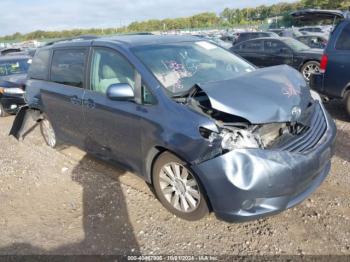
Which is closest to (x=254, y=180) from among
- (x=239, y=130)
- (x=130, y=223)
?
(x=239, y=130)

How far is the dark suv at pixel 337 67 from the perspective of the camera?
6023 mm

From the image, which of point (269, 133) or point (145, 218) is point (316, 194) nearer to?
point (269, 133)

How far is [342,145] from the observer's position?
16.9 feet

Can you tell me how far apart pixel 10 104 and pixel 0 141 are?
203 centimetres

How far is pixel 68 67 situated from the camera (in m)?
4.82

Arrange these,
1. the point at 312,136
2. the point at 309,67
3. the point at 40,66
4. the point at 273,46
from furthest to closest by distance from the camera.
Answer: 1. the point at 273,46
2. the point at 309,67
3. the point at 40,66
4. the point at 312,136

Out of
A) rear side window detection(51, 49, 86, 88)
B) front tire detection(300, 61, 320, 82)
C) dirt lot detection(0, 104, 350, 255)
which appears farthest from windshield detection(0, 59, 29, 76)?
front tire detection(300, 61, 320, 82)

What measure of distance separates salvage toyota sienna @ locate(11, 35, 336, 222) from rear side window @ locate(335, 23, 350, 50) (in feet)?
8.47

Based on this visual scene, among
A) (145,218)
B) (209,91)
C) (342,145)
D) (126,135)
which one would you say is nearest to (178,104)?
(209,91)

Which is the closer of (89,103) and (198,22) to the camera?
(89,103)

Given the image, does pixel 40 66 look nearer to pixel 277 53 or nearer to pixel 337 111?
pixel 337 111

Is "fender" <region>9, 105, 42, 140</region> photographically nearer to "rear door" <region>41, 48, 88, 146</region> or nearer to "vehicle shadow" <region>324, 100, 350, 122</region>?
"rear door" <region>41, 48, 88, 146</region>

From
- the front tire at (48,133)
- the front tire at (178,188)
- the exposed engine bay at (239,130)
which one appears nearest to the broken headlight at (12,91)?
the front tire at (48,133)

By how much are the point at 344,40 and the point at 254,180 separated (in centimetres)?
438
